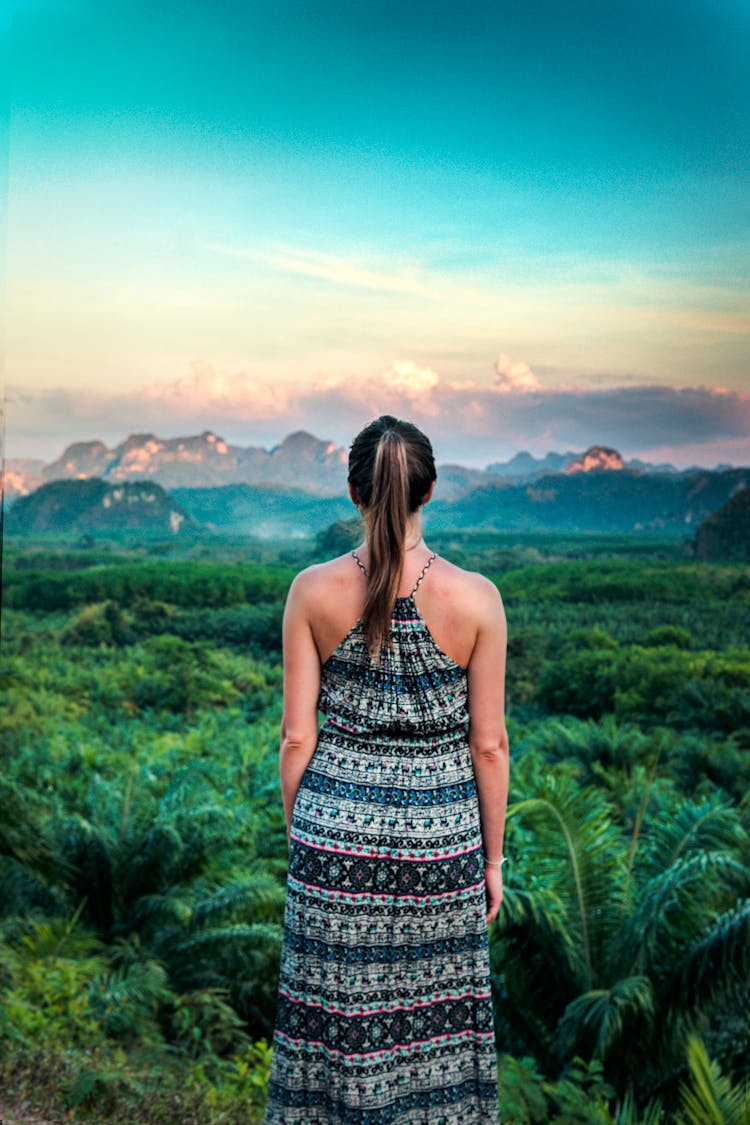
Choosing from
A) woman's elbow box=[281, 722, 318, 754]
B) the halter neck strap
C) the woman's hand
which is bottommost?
the woman's hand

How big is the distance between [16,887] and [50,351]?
12502 millimetres

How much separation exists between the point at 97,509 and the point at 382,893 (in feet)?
66.5

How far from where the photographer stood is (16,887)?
6.20 m

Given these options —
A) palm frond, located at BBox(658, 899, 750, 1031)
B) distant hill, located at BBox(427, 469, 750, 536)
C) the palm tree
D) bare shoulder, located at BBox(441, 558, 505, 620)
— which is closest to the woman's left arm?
bare shoulder, located at BBox(441, 558, 505, 620)

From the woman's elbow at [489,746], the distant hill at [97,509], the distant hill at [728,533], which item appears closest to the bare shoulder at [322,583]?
the woman's elbow at [489,746]

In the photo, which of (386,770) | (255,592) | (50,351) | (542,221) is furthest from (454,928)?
(50,351)

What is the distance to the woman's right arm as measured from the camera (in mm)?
1988

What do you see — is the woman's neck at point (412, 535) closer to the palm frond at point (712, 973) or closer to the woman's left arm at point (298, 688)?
the woman's left arm at point (298, 688)

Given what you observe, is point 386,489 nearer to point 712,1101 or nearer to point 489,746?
point 489,746

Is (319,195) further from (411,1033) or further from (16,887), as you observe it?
(411,1033)

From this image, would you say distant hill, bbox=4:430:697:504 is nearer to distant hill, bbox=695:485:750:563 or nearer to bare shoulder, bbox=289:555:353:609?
distant hill, bbox=695:485:750:563

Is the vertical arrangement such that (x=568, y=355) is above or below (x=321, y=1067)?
above

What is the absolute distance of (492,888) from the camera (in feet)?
6.98

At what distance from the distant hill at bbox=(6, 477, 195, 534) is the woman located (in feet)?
63.3
